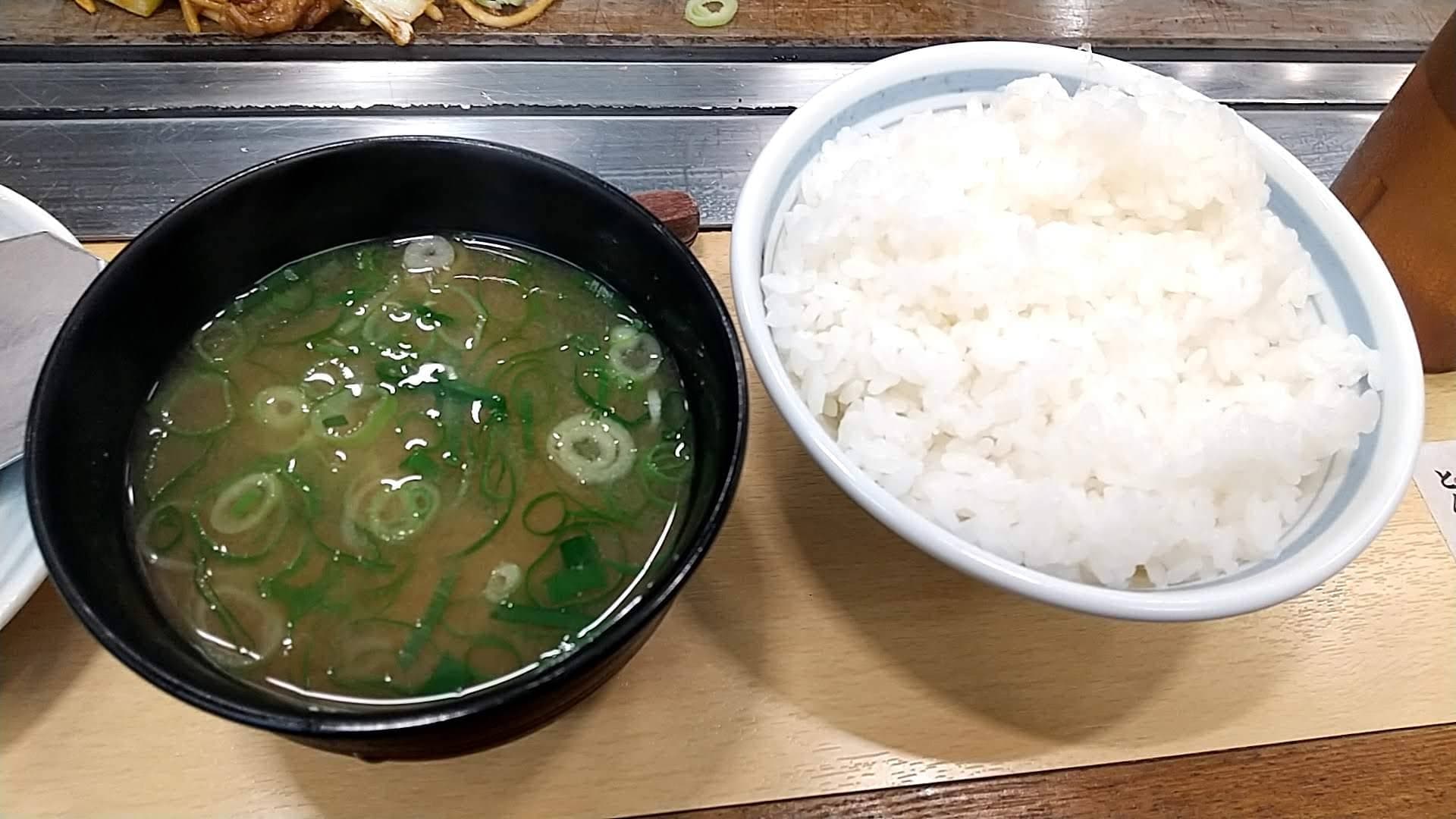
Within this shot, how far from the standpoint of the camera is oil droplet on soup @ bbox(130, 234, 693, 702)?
1.22 meters

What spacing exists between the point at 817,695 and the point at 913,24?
5.75ft

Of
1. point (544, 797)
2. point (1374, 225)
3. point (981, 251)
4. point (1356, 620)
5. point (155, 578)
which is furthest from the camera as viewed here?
point (1374, 225)

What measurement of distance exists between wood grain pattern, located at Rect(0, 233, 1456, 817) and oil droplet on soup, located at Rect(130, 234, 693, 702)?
9.8 inches

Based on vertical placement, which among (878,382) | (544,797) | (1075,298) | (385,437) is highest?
(1075,298)

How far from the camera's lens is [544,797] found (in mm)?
1363

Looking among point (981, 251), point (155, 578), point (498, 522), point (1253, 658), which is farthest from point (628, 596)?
point (1253, 658)

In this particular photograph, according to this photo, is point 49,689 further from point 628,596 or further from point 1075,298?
point 1075,298

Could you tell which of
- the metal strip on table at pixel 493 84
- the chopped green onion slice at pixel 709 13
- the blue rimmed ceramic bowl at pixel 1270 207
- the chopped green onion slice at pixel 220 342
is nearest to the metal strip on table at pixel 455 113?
the metal strip on table at pixel 493 84

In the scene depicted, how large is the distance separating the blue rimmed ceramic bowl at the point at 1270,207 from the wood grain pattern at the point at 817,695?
Answer: 299 mm

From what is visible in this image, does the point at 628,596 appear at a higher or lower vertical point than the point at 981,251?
lower

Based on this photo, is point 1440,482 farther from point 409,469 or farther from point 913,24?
point 409,469

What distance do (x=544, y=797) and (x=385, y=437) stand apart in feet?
1.72

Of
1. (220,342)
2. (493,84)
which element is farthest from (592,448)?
(493,84)

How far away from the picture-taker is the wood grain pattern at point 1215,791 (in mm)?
1404
